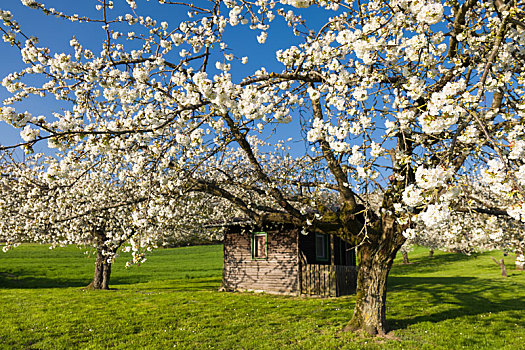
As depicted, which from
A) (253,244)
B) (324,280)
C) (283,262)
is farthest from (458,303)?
(253,244)

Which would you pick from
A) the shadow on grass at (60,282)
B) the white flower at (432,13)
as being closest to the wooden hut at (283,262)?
the shadow on grass at (60,282)

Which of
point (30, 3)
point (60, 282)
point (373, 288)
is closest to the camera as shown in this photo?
point (30, 3)

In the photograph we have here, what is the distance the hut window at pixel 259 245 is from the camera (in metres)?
17.4

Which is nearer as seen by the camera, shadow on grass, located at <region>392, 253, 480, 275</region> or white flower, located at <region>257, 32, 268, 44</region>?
white flower, located at <region>257, 32, 268, 44</region>

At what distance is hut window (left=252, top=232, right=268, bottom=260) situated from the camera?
1738cm

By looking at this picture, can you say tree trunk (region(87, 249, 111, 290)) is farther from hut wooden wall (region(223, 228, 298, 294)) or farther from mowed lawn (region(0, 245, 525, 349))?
hut wooden wall (region(223, 228, 298, 294))

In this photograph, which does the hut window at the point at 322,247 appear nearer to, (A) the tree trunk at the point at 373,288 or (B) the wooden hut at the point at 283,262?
(B) the wooden hut at the point at 283,262

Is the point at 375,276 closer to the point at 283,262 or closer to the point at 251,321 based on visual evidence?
the point at 251,321

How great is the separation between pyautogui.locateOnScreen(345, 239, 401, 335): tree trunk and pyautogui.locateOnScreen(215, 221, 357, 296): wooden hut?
7.35m

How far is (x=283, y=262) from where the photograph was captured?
16.5m

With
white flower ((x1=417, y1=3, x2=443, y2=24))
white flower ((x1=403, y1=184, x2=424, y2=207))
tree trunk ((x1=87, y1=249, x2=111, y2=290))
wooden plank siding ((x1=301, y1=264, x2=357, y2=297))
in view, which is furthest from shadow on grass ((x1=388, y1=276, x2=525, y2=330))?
tree trunk ((x1=87, y1=249, x2=111, y2=290))

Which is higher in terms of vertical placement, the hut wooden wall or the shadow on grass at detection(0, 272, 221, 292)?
the hut wooden wall

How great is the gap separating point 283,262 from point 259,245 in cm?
169

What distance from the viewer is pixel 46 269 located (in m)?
27.5
